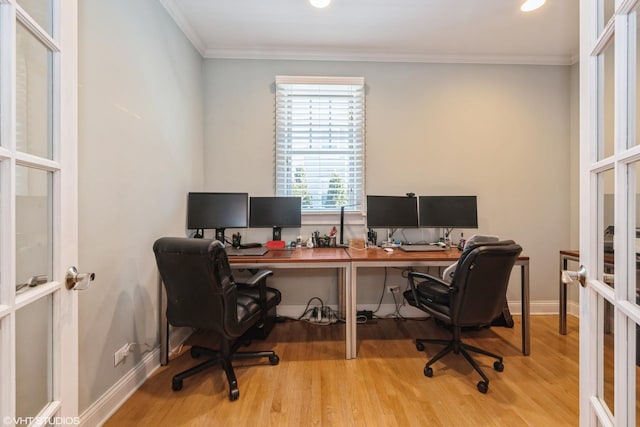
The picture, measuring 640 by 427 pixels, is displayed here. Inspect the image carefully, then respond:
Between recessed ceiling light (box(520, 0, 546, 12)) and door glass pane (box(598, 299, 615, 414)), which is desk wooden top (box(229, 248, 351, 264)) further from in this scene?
recessed ceiling light (box(520, 0, 546, 12))

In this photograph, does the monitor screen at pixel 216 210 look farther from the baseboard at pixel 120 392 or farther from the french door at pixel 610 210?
the french door at pixel 610 210

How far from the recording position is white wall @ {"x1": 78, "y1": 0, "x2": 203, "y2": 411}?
1374mm

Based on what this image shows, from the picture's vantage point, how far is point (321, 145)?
284 cm

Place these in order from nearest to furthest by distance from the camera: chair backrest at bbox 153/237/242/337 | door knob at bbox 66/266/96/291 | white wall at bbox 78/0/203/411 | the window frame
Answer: door knob at bbox 66/266/96/291
white wall at bbox 78/0/203/411
chair backrest at bbox 153/237/242/337
the window frame

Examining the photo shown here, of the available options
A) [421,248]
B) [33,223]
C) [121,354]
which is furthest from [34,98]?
[421,248]

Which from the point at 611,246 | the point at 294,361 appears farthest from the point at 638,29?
the point at 294,361

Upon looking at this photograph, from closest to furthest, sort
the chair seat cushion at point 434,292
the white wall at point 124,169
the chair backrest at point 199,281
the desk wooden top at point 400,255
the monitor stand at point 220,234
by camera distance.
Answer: the white wall at point 124,169 < the chair backrest at point 199,281 < the chair seat cushion at point 434,292 < the desk wooden top at point 400,255 < the monitor stand at point 220,234

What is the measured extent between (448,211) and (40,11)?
2.92m

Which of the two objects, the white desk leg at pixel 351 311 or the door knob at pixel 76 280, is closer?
the door knob at pixel 76 280

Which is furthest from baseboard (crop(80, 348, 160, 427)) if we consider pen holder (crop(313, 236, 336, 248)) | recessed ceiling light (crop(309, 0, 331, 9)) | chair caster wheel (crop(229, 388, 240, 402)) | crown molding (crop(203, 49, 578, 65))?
recessed ceiling light (crop(309, 0, 331, 9))

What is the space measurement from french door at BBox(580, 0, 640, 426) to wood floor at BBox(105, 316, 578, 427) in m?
0.85

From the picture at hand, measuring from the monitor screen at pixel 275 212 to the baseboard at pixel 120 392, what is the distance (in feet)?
4.34

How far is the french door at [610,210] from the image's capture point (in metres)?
0.70

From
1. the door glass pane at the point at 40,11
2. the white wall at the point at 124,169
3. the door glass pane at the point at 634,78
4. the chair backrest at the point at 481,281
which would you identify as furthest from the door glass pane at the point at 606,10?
the white wall at the point at 124,169
